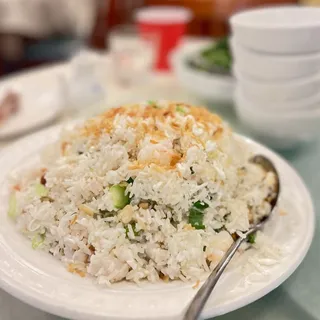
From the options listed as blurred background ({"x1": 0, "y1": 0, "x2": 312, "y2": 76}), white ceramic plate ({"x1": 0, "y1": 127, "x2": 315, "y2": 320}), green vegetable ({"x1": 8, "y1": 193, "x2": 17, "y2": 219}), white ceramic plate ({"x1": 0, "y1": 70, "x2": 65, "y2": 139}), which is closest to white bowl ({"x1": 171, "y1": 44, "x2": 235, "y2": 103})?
white ceramic plate ({"x1": 0, "y1": 70, "x2": 65, "y2": 139})

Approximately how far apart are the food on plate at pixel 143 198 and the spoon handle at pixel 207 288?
0.07 ft

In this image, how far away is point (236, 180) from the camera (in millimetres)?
931

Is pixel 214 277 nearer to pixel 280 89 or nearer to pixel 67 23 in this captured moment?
pixel 280 89

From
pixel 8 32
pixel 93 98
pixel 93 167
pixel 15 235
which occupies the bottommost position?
pixel 8 32

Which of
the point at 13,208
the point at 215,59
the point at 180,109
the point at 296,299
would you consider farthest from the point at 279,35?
the point at 13,208

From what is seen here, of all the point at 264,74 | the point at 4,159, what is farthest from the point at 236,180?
the point at 4,159

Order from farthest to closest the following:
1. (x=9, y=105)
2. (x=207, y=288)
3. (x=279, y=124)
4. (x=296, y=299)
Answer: (x=9, y=105) → (x=279, y=124) → (x=296, y=299) → (x=207, y=288)

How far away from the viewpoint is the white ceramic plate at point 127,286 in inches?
26.6

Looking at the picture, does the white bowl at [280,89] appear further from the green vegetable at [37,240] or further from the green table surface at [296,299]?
the green vegetable at [37,240]

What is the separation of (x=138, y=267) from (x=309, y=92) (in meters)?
0.72

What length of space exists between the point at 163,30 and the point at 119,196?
1365 mm

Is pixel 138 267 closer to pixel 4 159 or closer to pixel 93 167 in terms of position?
pixel 93 167

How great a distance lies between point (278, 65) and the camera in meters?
1.18

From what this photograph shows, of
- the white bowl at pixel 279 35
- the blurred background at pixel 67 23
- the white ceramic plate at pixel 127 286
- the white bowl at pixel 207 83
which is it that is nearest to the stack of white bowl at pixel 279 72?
the white bowl at pixel 279 35
